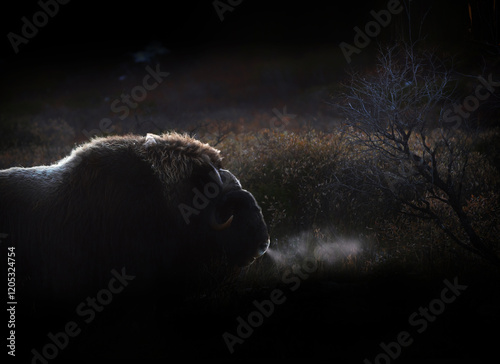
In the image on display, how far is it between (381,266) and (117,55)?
63.5ft

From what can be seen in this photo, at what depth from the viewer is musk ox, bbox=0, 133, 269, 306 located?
13.4 feet

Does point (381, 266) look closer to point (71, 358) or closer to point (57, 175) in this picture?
point (71, 358)

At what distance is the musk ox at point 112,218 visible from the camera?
4.09m

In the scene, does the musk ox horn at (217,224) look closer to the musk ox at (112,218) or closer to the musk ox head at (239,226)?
the musk ox at (112,218)

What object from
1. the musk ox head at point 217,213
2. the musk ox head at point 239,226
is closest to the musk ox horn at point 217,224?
the musk ox head at point 217,213

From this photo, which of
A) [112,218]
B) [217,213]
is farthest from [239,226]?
[112,218]

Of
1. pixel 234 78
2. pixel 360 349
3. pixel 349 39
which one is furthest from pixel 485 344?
pixel 234 78

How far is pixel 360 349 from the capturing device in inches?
143

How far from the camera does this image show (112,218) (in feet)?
13.4

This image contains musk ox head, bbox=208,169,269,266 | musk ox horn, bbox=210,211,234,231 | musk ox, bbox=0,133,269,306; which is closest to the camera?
musk ox, bbox=0,133,269,306

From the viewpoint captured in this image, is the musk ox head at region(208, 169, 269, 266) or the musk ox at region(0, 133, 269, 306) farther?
the musk ox head at region(208, 169, 269, 266)

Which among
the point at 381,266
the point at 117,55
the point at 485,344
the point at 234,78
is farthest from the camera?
the point at 234,78

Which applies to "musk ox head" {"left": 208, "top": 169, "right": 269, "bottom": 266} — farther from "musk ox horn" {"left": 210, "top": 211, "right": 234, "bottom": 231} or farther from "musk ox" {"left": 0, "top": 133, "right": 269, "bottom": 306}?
"musk ox horn" {"left": 210, "top": 211, "right": 234, "bottom": 231}

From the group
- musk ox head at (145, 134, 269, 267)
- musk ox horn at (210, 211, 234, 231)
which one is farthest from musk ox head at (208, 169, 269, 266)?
musk ox horn at (210, 211, 234, 231)
